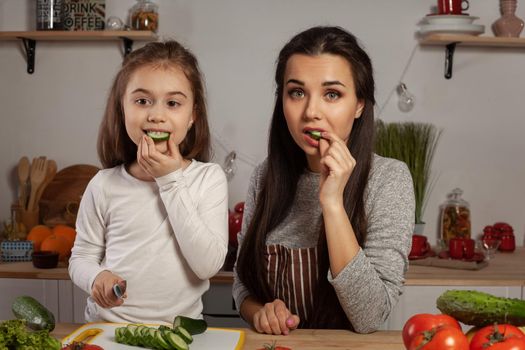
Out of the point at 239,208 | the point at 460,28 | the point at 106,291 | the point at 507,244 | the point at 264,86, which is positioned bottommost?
the point at 507,244

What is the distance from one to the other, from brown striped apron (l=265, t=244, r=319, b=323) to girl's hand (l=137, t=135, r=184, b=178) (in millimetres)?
303

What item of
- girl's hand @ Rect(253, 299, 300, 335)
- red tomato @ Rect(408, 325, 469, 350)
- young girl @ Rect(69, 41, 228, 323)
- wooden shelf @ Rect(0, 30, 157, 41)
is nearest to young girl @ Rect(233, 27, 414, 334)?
girl's hand @ Rect(253, 299, 300, 335)

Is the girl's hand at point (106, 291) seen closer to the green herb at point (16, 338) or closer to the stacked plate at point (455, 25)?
the green herb at point (16, 338)

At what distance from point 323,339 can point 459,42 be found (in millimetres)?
1882

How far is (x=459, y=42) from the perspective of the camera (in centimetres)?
292

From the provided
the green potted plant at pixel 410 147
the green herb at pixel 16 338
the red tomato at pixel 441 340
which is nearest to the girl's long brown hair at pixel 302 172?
the red tomato at pixel 441 340

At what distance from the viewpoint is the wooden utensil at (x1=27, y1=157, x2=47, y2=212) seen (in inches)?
113

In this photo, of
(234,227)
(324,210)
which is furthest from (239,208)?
(324,210)

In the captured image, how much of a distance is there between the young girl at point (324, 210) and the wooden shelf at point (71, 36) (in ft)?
4.33

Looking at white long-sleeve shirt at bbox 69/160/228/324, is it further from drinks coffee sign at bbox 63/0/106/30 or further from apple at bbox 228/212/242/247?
drinks coffee sign at bbox 63/0/106/30

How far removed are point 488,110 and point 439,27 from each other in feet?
1.44

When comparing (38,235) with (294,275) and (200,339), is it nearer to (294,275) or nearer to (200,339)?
(294,275)

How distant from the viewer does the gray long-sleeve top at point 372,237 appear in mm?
1402

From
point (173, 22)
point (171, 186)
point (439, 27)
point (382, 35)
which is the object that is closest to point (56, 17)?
point (173, 22)
